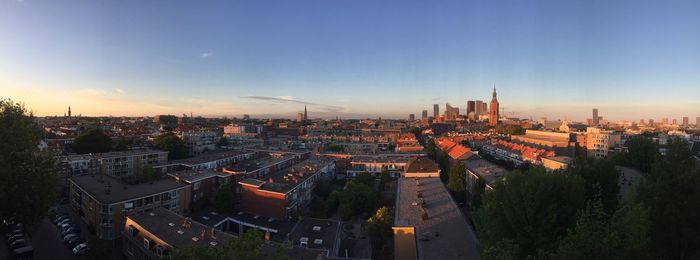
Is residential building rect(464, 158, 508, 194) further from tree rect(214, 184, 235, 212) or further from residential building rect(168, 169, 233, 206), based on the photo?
residential building rect(168, 169, 233, 206)

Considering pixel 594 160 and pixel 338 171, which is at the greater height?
pixel 594 160

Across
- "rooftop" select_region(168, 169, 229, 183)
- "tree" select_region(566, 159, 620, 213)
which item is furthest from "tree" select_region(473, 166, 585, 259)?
"rooftop" select_region(168, 169, 229, 183)

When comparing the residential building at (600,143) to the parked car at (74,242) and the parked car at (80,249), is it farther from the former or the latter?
the parked car at (74,242)

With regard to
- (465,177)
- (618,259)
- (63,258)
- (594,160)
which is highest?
(594,160)

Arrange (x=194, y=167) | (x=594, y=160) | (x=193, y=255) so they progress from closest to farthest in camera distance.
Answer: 1. (x=193, y=255)
2. (x=594, y=160)
3. (x=194, y=167)

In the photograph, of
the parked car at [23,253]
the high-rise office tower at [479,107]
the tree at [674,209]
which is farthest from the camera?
the high-rise office tower at [479,107]

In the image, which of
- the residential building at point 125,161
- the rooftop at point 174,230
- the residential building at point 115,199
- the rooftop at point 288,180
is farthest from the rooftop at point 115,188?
the residential building at point 125,161

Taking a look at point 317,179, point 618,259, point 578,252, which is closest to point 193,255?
point 578,252

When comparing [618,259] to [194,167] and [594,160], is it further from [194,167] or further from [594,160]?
[194,167]
